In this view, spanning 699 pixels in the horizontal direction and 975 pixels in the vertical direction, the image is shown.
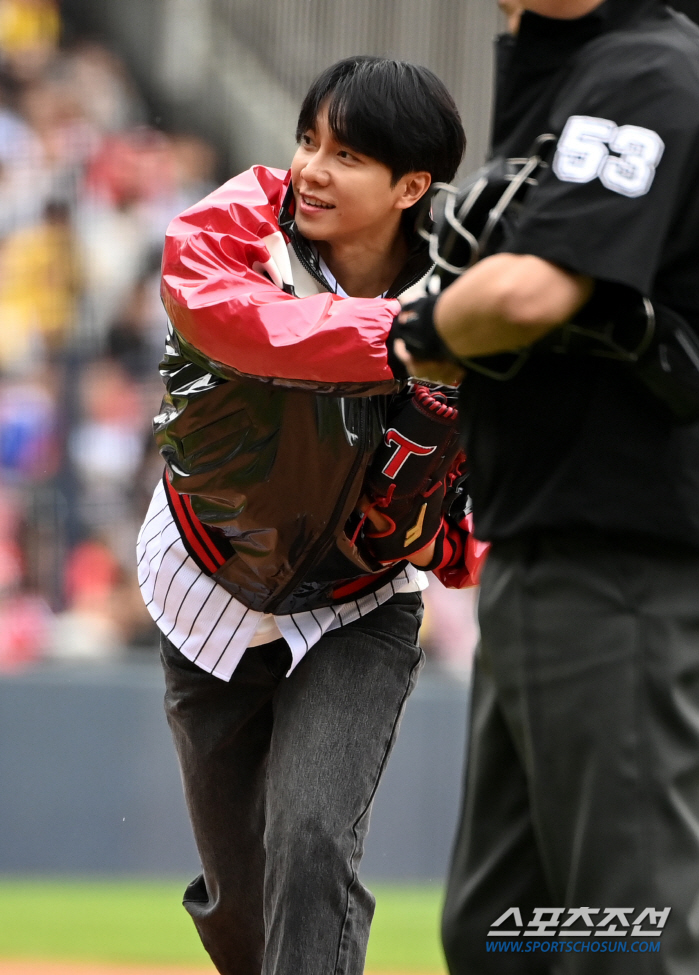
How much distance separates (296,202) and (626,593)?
133cm

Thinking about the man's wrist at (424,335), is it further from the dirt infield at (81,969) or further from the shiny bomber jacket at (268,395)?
the dirt infield at (81,969)

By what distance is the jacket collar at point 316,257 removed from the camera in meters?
2.82

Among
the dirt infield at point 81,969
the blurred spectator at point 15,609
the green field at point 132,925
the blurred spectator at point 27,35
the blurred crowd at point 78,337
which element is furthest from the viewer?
the blurred spectator at point 27,35

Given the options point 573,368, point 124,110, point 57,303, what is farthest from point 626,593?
point 124,110

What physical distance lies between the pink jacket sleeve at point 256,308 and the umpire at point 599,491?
502mm

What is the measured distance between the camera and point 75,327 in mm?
7070

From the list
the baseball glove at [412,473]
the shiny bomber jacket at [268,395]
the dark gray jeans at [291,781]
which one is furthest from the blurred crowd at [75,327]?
the baseball glove at [412,473]

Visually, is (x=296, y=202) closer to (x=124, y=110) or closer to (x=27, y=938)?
(x=27, y=938)

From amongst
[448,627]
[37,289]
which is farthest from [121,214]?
[448,627]

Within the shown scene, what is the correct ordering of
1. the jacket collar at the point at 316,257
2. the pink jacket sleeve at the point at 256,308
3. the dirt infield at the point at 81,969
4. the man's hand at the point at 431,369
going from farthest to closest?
1. the dirt infield at the point at 81,969
2. the jacket collar at the point at 316,257
3. the pink jacket sleeve at the point at 256,308
4. the man's hand at the point at 431,369

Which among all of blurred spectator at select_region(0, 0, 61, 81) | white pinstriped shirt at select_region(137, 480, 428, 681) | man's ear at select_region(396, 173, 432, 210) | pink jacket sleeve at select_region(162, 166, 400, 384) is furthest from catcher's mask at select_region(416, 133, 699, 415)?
blurred spectator at select_region(0, 0, 61, 81)

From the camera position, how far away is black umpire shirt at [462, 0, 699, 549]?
5.86ft

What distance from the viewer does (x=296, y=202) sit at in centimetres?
287

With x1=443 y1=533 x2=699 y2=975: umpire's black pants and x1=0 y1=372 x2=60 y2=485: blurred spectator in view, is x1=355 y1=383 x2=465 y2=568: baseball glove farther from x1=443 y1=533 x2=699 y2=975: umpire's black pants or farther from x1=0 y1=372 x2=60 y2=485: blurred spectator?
x1=0 y1=372 x2=60 y2=485: blurred spectator
